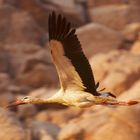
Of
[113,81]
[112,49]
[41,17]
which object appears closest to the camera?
[113,81]

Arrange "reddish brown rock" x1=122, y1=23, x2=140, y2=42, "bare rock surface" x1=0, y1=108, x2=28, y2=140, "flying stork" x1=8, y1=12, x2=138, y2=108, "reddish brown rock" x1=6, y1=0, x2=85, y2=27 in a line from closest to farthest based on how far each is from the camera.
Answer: "flying stork" x1=8, y1=12, x2=138, y2=108, "bare rock surface" x1=0, y1=108, x2=28, y2=140, "reddish brown rock" x1=122, y1=23, x2=140, y2=42, "reddish brown rock" x1=6, y1=0, x2=85, y2=27

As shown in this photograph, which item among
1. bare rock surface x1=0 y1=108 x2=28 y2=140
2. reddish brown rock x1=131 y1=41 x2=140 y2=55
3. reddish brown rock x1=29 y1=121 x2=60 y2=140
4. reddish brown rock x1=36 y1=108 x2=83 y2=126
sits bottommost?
reddish brown rock x1=36 y1=108 x2=83 y2=126

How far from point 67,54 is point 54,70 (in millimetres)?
8690

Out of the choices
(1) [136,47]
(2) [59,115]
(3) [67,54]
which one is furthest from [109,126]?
→ (1) [136,47]

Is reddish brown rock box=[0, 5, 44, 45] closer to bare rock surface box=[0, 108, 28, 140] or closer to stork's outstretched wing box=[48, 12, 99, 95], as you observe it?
bare rock surface box=[0, 108, 28, 140]

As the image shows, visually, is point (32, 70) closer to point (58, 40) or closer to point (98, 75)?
point (98, 75)

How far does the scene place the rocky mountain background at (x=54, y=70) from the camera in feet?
38.5

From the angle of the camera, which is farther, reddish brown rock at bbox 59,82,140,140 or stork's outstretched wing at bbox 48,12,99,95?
reddish brown rock at bbox 59,82,140,140

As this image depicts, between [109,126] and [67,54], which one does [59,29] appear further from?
[109,126]

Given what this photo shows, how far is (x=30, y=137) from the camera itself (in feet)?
38.5

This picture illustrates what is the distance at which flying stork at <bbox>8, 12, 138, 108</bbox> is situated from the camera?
8305 mm

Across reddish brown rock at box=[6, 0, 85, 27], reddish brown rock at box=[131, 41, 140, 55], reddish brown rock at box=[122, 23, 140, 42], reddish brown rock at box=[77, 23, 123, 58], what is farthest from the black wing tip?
reddish brown rock at box=[6, 0, 85, 27]

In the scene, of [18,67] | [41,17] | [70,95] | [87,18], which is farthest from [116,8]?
[70,95]

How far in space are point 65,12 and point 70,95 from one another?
38.0 feet
